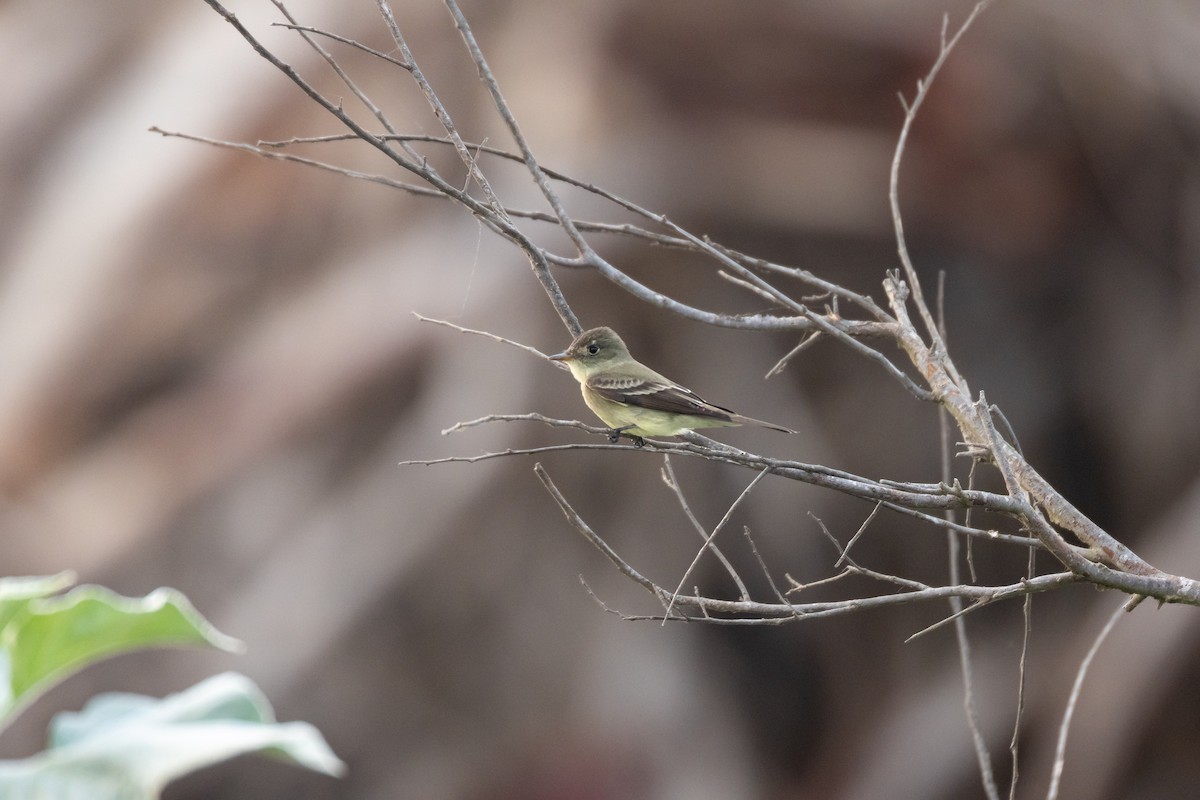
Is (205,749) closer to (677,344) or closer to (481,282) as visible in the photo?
(481,282)

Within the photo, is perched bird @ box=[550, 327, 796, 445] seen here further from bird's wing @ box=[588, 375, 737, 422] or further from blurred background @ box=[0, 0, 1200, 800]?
blurred background @ box=[0, 0, 1200, 800]

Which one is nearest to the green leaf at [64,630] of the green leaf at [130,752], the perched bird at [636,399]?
the green leaf at [130,752]

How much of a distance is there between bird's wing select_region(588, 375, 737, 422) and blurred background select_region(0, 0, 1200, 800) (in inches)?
189

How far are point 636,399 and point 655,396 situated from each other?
5cm

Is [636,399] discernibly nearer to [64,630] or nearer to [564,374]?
[64,630]

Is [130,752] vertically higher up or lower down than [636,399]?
lower down

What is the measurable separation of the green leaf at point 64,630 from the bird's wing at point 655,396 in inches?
44.5

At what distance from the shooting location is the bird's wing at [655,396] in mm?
2768

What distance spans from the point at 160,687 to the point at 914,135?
7.03 m

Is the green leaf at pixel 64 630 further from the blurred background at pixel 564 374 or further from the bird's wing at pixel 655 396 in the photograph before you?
the blurred background at pixel 564 374

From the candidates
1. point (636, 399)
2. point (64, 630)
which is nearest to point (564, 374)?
point (636, 399)

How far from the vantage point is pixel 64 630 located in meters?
2.30

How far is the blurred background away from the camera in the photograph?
25.7ft

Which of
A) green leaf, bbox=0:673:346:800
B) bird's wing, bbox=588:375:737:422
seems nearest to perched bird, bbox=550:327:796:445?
bird's wing, bbox=588:375:737:422
